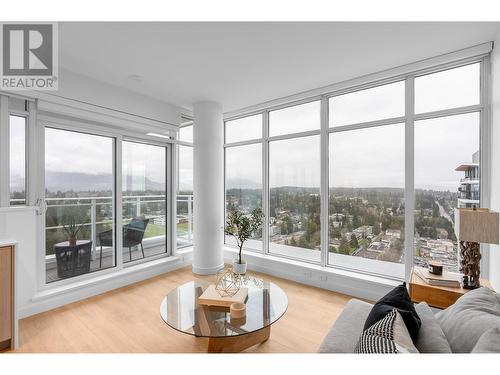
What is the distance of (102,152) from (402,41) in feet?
12.4

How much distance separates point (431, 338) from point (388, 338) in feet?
1.04

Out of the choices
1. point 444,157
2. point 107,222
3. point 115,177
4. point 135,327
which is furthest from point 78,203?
point 444,157

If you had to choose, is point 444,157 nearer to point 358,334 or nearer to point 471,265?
point 471,265

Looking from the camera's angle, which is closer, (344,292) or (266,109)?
(344,292)

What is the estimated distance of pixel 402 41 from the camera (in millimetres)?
2285

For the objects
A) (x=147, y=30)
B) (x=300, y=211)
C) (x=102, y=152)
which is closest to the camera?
(x=147, y=30)

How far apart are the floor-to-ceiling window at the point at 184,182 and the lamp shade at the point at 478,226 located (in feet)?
12.5

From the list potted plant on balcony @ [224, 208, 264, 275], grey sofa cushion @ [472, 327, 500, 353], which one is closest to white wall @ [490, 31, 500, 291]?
grey sofa cushion @ [472, 327, 500, 353]

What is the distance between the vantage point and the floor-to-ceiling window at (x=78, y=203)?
292 centimetres

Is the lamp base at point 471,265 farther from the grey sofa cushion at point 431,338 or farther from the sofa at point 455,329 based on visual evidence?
the grey sofa cushion at point 431,338

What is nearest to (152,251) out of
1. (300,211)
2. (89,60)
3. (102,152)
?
(102,152)

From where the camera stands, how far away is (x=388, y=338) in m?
0.96

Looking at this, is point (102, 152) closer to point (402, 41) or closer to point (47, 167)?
point (47, 167)

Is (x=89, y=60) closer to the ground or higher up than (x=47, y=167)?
higher up
